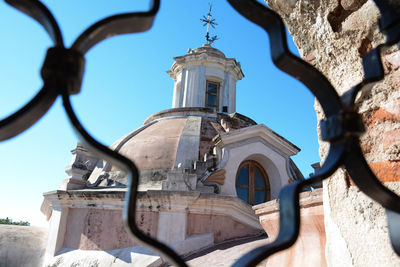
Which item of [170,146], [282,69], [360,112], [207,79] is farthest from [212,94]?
[282,69]

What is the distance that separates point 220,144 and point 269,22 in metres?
7.91

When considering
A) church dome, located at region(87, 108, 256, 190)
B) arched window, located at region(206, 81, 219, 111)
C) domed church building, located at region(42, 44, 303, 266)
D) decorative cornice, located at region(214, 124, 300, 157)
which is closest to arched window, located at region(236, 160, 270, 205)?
domed church building, located at region(42, 44, 303, 266)

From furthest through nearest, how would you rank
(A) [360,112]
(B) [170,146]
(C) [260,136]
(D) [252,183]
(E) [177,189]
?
(B) [170,146], (C) [260,136], (D) [252,183], (E) [177,189], (A) [360,112]

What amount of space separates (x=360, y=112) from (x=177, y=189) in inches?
252

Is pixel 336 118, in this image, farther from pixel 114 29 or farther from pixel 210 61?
pixel 210 61

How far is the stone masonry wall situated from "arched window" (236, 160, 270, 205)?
725cm

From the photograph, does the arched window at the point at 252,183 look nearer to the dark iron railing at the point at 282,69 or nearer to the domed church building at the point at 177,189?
the domed church building at the point at 177,189

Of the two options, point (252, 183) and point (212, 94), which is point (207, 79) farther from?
point (252, 183)

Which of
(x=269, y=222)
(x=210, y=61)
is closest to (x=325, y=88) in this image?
(x=269, y=222)

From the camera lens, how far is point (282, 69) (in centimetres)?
102

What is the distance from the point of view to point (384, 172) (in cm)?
121

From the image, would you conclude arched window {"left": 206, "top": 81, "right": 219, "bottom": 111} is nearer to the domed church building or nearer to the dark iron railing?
the domed church building

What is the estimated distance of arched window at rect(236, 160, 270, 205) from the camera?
8.66 metres

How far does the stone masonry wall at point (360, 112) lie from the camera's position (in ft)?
3.90
